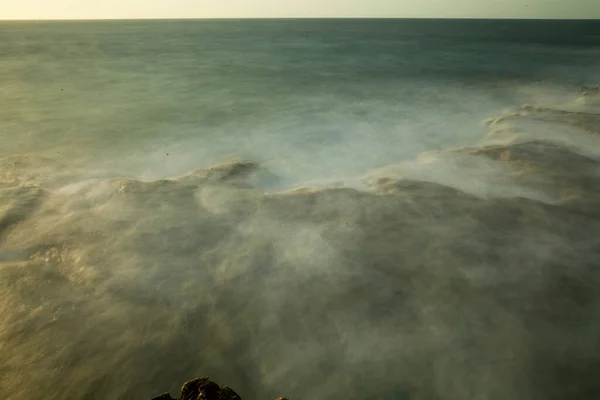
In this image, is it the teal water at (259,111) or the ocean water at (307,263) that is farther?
the teal water at (259,111)

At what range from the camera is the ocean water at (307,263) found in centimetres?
354

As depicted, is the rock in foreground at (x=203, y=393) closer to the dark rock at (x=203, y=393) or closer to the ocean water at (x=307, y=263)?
the dark rock at (x=203, y=393)

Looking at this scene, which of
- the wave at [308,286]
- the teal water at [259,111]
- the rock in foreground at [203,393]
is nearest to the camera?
the rock in foreground at [203,393]

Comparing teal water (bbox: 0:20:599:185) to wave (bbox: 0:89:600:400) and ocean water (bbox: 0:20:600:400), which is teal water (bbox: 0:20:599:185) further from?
wave (bbox: 0:89:600:400)

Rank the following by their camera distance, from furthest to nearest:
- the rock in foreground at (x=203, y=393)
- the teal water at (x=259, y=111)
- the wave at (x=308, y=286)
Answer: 1. the teal water at (x=259, y=111)
2. the wave at (x=308, y=286)
3. the rock in foreground at (x=203, y=393)

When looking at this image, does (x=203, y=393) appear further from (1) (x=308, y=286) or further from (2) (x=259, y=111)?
(2) (x=259, y=111)

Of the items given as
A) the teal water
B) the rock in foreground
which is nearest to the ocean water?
the teal water

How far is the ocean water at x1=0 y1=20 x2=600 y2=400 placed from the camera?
3539 mm

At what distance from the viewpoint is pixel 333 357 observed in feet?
12.0

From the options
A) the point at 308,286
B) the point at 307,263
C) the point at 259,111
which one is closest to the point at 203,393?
the point at 308,286

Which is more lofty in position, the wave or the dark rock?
the dark rock

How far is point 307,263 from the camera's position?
492 cm

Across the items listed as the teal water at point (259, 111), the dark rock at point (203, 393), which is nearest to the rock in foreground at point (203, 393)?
the dark rock at point (203, 393)

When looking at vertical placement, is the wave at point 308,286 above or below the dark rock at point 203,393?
below
